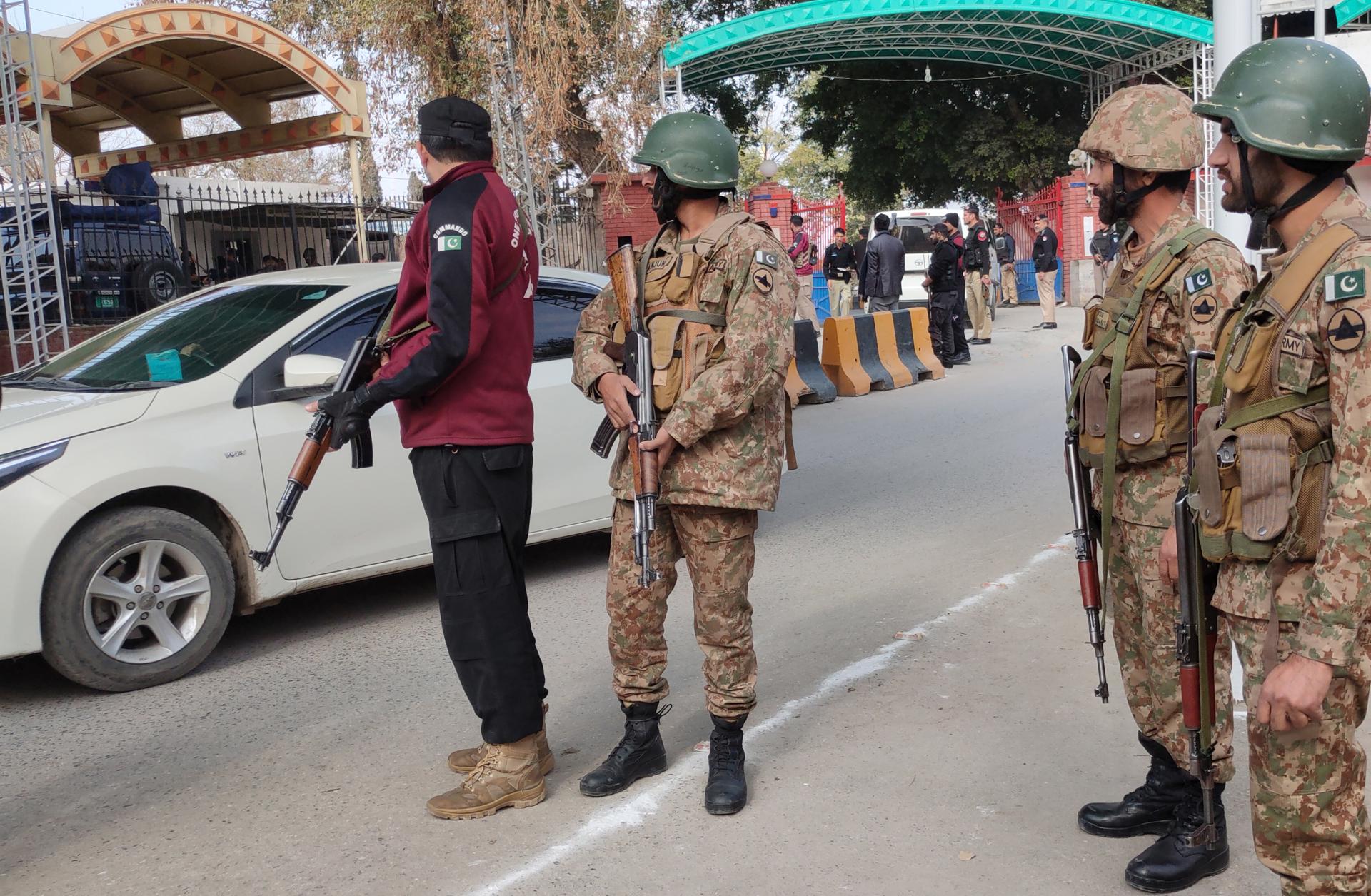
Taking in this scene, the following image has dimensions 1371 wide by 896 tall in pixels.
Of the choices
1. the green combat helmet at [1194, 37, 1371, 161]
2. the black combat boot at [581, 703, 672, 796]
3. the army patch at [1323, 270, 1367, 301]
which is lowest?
the black combat boot at [581, 703, 672, 796]

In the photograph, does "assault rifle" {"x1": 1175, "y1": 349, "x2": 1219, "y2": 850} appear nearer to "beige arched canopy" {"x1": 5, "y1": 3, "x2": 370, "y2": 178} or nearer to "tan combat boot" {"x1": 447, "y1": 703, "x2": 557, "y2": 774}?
"tan combat boot" {"x1": 447, "y1": 703, "x2": 557, "y2": 774}

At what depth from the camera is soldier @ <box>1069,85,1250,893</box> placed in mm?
3141

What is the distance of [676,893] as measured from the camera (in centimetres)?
318

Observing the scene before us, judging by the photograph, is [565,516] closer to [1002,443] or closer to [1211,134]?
[1002,443]

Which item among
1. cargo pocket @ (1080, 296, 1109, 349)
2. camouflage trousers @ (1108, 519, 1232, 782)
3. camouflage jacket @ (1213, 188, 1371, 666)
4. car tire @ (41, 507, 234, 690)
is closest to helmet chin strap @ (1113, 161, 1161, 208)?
cargo pocket @ (1080, 296, 1109, 349)

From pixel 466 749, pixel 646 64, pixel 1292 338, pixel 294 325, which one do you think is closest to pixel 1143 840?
pixel 1292 338

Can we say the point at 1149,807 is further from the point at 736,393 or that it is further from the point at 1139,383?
the point at 736,393

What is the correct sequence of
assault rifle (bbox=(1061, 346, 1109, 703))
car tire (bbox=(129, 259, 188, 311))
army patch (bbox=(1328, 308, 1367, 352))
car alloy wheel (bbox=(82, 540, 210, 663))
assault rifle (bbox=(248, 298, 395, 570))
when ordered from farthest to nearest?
1. car tire (bbox=(129, 259, 188, 311))
2. car alloy wheel (bbox=(82, 540, 210, 663))
3. assault rifle (bbox=(248, 298, 395, 570))
4. assault rifle (bbox=(1061, 346, 1109, 703))
5. army patch (bbox=(1328, 308, 1367, 352))

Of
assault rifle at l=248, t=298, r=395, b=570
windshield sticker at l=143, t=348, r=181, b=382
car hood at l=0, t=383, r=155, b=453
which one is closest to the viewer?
assault rifle at l=248, t=298, r=395, b=570

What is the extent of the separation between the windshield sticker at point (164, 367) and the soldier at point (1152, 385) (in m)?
3.77

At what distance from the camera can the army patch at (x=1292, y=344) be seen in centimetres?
226

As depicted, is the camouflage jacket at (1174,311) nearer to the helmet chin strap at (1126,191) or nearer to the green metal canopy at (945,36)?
the helmet chin strap at (1126,191)

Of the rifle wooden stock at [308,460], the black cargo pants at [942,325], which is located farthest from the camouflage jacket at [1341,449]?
the black cargo pants at [942,325]

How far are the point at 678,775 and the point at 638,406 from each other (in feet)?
4.01
